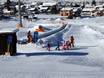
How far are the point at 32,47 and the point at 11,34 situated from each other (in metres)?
3.60

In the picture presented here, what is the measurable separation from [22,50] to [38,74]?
662cm

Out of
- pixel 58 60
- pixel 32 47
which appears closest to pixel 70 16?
pixel 32 47

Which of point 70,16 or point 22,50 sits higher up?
point 22,50

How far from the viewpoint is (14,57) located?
17.8 metres

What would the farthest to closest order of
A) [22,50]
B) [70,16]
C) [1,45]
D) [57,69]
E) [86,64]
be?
[70,16] < [22,50] < [1,45] < [86,64] < [57,69]

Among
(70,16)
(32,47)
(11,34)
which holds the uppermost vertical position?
(11,34)

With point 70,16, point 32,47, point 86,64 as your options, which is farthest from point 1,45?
point 70,16

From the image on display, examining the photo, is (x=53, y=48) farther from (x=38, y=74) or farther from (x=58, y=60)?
(x=38, y=74)

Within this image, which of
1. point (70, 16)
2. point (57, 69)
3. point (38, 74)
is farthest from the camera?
point (70, 16)

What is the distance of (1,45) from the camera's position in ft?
59.9

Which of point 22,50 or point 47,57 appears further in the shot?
point 22,50

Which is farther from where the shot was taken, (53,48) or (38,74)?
(53,48)

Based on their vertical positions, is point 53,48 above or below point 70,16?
above

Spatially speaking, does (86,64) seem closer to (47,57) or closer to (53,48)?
(47,57)
